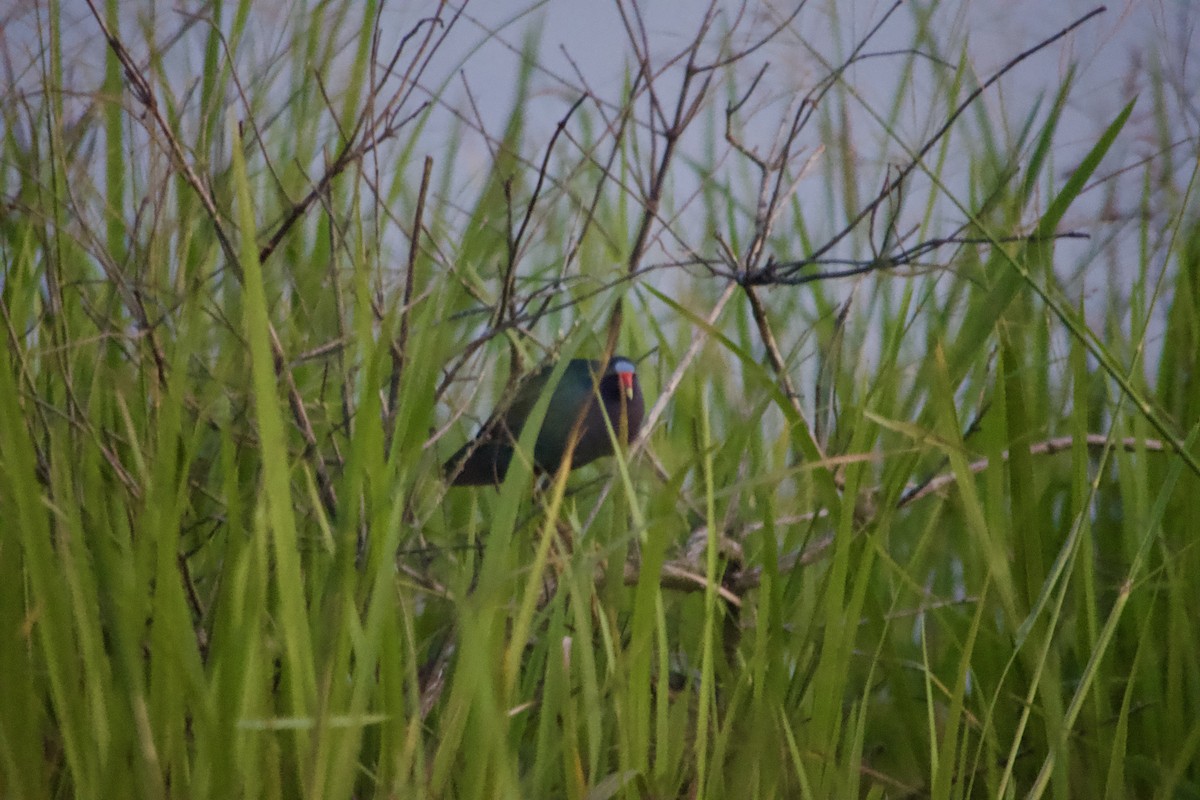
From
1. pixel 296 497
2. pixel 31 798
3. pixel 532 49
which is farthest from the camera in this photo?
pixel 532 49

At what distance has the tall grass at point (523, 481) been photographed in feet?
2.34

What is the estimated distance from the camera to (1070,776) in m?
1.05

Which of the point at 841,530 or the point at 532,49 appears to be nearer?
the point at 841,530

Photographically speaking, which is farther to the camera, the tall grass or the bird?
the bird

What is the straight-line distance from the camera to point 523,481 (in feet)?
2.52

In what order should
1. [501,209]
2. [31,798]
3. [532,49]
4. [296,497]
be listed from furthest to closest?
1. [532,49]
2. [501,209]
3. [296,497]
4. [31,798]

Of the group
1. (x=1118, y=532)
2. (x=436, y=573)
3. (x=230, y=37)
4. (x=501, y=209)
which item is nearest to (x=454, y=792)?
(x=436, y=573)

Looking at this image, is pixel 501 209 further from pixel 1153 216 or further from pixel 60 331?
pixel 1153 216

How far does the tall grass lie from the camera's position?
714 mm

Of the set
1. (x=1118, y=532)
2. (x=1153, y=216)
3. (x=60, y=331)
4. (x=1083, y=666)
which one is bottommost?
(x=1083, y=666)

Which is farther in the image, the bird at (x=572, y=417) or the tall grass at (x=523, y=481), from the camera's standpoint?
the bird at (x=572, y=417)

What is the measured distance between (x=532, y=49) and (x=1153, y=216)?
2.54 ft

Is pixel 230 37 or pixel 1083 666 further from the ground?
pixel 230 37

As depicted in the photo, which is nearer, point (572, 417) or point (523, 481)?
point (523, 481)
